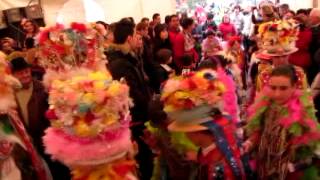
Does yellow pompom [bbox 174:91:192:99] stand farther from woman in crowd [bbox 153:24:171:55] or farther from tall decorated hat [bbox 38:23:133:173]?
woman in crowd [bbox 153:24:171:55]

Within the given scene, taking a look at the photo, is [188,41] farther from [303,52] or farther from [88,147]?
[88,147]

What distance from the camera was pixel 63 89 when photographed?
2170 mm

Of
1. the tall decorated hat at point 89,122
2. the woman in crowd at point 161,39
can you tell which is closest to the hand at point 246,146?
the tall decorated hat at point 89,122

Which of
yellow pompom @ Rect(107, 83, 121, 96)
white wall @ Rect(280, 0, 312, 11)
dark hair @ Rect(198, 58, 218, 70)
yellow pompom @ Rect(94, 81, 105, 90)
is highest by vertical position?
yellow pompom @ Rect(94, 81, 105, 90)

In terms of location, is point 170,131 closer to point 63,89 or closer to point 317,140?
point 63,89

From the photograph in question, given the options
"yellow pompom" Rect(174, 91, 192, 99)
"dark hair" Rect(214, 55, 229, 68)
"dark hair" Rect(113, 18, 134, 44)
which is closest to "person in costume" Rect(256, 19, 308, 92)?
"dark hair" Rect(214, 55, 229, 68)

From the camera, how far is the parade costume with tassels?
264 cm

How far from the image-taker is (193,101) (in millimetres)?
2283

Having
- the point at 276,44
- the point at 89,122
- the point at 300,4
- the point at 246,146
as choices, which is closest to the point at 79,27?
the point at 89,122

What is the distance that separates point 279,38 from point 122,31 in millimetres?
1575

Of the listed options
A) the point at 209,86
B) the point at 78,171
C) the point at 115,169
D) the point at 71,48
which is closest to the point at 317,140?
the point at 209,86

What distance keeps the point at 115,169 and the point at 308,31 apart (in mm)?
4015

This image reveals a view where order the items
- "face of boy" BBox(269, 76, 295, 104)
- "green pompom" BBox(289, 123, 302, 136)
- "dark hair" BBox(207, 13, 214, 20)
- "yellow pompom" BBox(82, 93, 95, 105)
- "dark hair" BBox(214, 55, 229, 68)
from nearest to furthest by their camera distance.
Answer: "yellow pompom" BBox(82, 93, 95, 105) < "green pompom" BBox(289, 123, 302, 136) < "face of boy" BBox(269, 76, 295, 104) < "dark hair" BBox(214, 55, 229, 68) < "dark hair" BBox(207, 13, 214, 20)

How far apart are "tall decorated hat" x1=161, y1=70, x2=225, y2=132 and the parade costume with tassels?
57 cm
